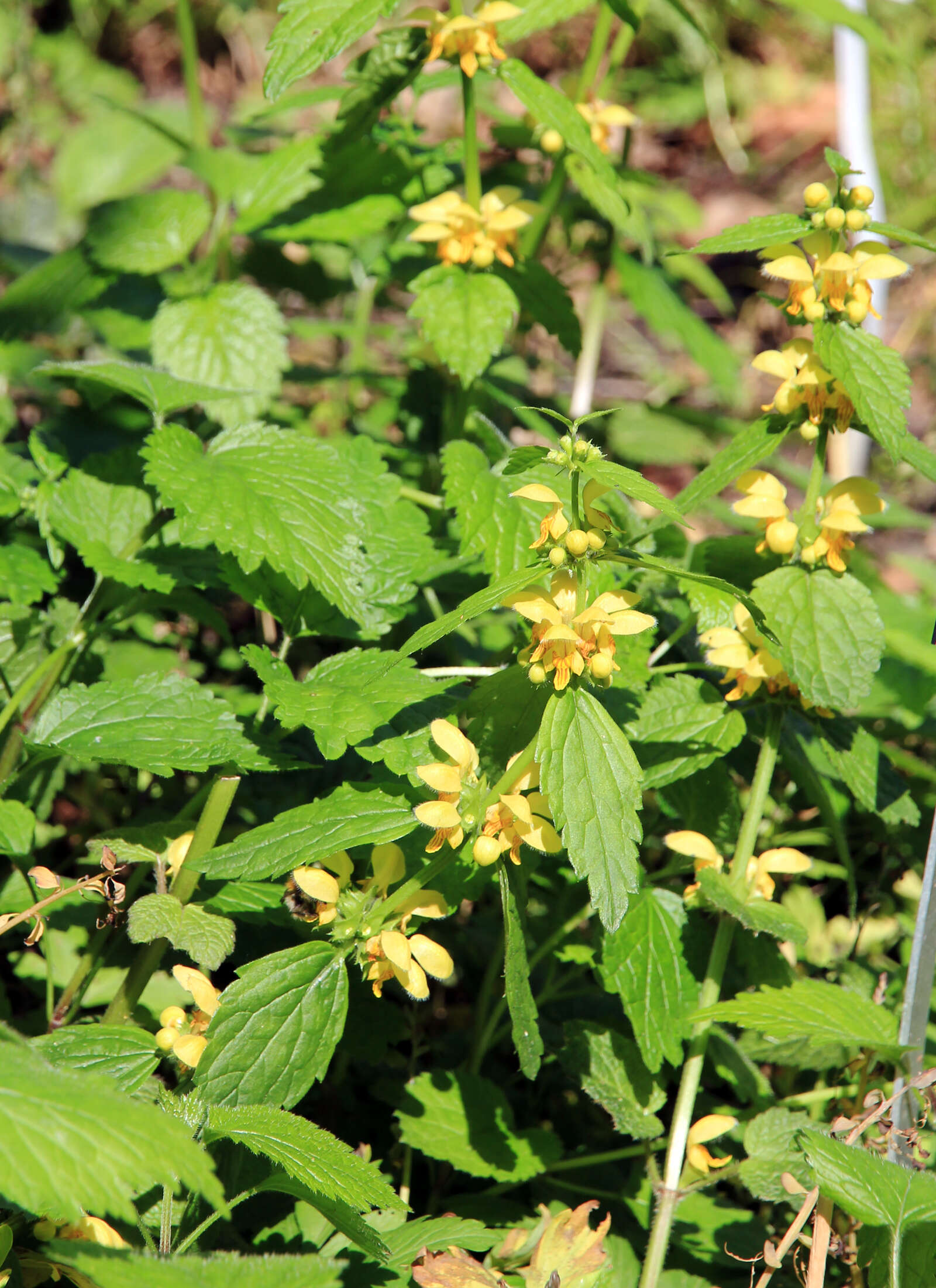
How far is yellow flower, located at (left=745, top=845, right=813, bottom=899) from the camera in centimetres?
128

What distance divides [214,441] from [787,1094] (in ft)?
4.04

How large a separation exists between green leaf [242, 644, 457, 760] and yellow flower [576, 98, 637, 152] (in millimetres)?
1116

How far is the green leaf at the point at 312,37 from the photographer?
137 centimetres

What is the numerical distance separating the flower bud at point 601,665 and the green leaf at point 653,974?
1.27 feet

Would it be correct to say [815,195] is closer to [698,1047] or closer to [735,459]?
[735,459]

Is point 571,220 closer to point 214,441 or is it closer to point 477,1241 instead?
point 214,441

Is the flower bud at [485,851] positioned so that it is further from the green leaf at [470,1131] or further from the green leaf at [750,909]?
the green leaf at [470,1131]

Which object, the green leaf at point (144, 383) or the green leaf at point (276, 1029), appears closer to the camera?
the green leaf at point (276, 1029)

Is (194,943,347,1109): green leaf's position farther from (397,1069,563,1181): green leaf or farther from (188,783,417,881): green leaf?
(397,1069,563,1181): green leaf

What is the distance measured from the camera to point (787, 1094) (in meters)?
1.58

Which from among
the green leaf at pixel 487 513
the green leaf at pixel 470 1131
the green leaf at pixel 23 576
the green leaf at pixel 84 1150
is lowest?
the green leaf at pixel 470 1131

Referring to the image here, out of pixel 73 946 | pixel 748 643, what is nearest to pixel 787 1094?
pixel 748 643

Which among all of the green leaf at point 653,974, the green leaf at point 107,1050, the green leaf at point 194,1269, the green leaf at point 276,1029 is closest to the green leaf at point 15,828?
the green leaf at point 107,1050

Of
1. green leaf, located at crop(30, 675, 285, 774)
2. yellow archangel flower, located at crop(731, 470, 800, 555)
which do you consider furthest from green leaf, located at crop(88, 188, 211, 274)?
yellow archangel flower, located at crop(731, 470, 800, 555)
